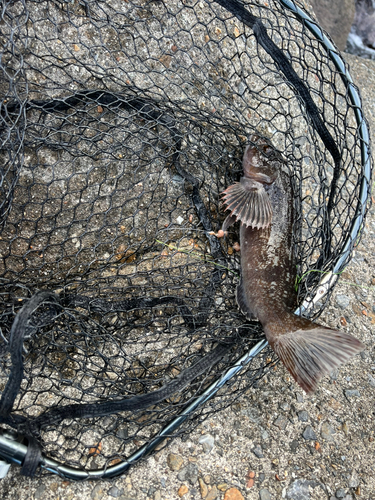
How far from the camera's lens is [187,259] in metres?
2.80

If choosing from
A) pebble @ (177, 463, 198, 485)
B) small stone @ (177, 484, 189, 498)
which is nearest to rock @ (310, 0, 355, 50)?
pebble @ (177, 463, 198, 485)

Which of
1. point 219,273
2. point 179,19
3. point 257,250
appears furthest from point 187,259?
point 179,19

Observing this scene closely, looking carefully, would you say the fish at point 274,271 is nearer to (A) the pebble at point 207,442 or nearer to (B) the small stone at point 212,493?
(A) the pebble at point 207,442

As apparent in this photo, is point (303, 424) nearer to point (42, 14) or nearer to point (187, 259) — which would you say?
point (187, 259)

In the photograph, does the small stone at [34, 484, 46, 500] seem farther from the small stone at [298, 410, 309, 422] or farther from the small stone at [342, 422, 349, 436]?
the small stone at [342, 422, 349, 436]

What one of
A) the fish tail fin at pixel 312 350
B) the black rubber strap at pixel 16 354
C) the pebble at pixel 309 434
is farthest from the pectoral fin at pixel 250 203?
the black rubber strap at pixel 16 354

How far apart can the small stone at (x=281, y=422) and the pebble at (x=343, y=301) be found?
0.97 metres

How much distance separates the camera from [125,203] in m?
2.66

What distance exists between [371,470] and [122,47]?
3.11m

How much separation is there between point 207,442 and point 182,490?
27 centimetres

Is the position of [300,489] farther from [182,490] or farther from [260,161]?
[260,161]

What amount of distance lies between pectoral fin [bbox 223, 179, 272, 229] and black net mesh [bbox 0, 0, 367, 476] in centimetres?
15

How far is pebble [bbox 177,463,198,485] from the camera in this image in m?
2.22

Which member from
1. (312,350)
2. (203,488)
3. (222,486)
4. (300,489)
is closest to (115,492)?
(203,488)
